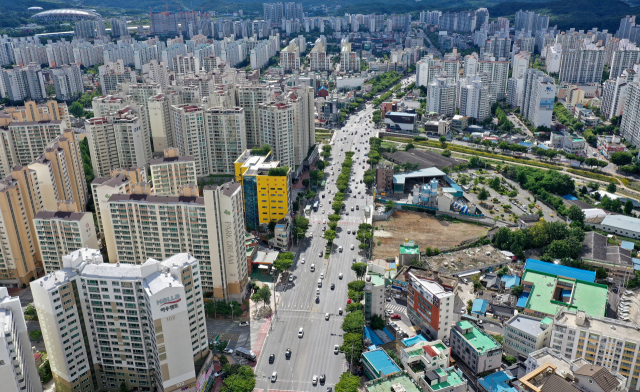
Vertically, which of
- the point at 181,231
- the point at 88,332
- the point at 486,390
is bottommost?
the point at 486,390

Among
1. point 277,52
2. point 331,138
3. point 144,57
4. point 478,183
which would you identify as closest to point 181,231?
point 478,183

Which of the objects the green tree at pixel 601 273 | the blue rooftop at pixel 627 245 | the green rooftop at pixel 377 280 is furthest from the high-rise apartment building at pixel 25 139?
the blue rooftop at pixel 627 245

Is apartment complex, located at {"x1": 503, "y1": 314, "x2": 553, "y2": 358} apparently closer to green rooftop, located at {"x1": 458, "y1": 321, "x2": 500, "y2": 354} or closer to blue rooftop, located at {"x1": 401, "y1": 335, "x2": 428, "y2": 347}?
green rooftop, located at {"x1": 458, "y1": 321, "x2": 500, "y2": 354}

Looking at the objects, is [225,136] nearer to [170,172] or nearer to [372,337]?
[170,172]

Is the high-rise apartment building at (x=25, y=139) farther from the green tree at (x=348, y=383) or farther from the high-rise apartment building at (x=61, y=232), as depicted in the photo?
the green tree at (x=348, y=383)

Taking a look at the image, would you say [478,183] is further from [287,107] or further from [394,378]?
[394,378]

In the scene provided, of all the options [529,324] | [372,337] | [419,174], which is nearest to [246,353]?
[372,337]

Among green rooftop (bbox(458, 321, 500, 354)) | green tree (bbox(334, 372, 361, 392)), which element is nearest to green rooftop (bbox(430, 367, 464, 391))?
green rooftop (bbox(458, 321, 500, 354))
